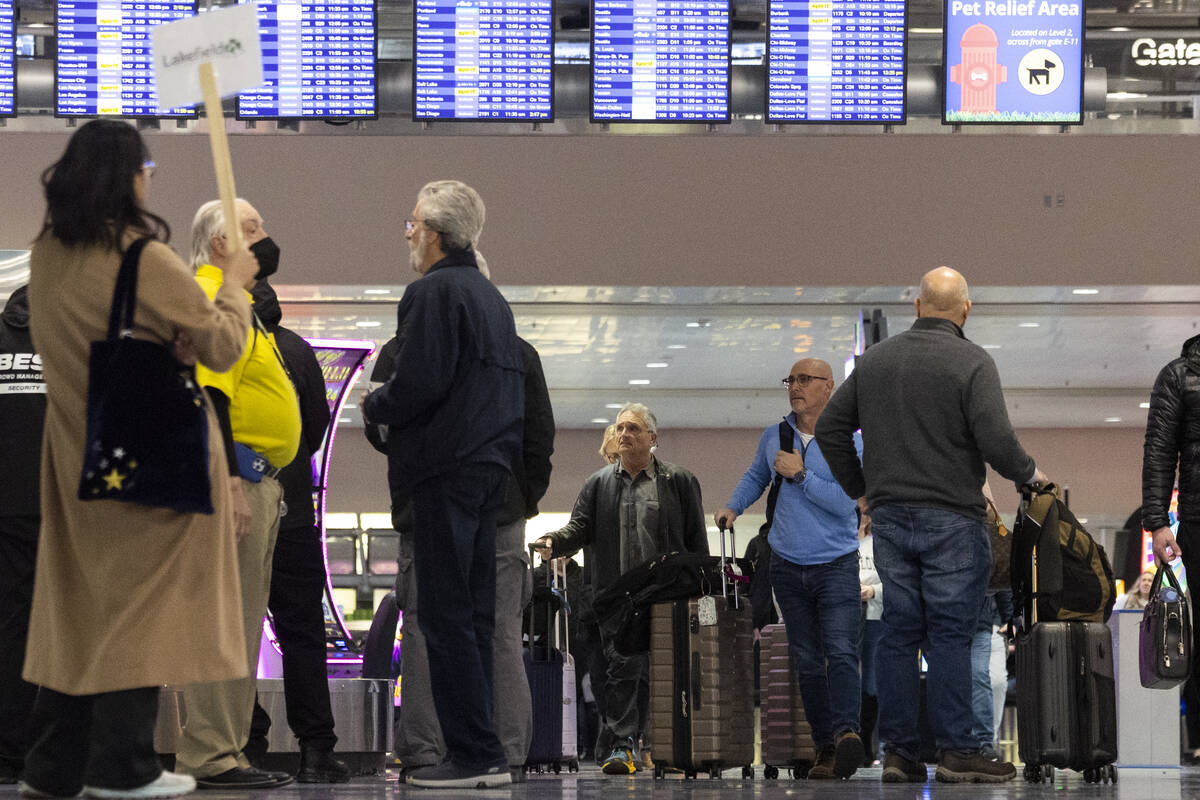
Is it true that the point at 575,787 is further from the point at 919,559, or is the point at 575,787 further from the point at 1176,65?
the point at 1176,65

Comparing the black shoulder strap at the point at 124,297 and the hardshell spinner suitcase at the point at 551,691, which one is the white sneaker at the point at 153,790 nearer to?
the black shoulder strap at the point at 124,297

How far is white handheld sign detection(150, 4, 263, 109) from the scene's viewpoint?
3527mm

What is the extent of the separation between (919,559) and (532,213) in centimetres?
541

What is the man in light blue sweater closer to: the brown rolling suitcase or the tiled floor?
the brown rolling suitcase

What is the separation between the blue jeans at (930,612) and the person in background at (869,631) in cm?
244

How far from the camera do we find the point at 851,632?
243 inches

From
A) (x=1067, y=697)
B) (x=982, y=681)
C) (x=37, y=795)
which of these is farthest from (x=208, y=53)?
(x=982, y=681)

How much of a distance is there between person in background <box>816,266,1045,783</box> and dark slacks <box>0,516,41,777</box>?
8.81ft

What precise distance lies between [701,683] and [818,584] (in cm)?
64

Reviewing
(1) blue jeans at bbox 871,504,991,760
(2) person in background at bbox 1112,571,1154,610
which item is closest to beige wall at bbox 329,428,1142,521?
(2) person in background at bbox 1112,571,1154,610

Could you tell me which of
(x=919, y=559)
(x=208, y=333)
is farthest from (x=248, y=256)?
(x=919, y=559)

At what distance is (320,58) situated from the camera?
9.45 m

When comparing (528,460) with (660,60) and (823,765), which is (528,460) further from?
(660,60)

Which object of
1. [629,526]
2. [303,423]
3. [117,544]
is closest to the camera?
[117,544]
